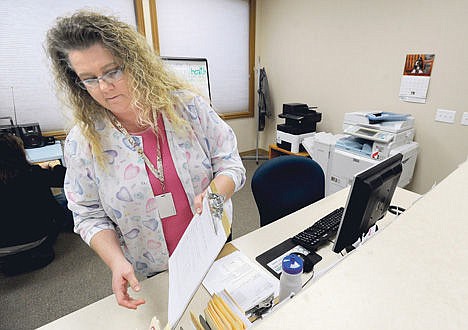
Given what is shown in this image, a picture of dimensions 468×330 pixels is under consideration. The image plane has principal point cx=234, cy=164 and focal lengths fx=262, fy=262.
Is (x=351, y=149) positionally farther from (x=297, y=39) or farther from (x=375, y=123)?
(x=297, y=39)

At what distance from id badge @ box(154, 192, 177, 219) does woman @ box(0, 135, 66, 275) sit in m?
1.46

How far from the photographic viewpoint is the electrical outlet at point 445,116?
7.50ft

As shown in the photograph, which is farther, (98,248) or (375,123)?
(375,123)

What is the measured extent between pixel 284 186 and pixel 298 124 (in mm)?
1737

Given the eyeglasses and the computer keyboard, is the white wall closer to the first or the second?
the computer keyboard

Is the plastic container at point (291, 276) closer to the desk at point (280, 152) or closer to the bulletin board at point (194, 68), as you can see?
the desk at point (280, 152)

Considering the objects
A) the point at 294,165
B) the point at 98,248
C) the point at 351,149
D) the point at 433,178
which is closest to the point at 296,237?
the point at 294,165

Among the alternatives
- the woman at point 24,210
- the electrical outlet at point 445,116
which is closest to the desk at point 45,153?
the woman at point 24,210

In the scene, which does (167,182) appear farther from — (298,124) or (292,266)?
(298,124)

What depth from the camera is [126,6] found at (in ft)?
9.77

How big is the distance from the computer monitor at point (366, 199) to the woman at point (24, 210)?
204 centimetres

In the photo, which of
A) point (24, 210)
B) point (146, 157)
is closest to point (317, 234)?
point (146, 157)

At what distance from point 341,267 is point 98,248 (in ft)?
2.59

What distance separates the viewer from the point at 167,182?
3.17 feet
